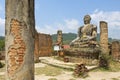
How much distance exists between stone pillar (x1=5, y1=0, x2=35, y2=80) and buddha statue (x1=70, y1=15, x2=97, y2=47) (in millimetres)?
9759

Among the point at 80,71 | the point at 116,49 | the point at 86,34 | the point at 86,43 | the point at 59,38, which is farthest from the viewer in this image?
the point at 59,38

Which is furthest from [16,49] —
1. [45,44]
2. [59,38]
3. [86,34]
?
[59,38]

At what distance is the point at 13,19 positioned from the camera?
15.6 ft

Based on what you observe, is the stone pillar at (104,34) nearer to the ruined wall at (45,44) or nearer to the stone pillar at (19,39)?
the ruined wall at (45,44)

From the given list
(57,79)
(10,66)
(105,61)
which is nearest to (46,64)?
(105,61)

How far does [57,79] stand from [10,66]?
512cm

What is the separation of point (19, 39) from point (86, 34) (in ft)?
36.0

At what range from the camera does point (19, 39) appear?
479 centimetres

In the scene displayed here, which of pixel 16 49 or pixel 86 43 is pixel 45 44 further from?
pixel 16 49

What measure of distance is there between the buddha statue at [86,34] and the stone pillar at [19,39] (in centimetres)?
976

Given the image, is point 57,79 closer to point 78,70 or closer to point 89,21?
point 78,70

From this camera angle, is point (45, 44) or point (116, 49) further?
point (45, 44)

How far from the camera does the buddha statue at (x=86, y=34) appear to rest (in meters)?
14.6

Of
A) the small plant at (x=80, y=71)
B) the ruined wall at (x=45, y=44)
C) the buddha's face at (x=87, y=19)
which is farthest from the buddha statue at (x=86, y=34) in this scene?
the ruined wall at (x=45, y=44)
